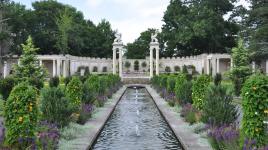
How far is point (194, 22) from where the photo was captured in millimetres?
55938

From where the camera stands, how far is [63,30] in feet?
204

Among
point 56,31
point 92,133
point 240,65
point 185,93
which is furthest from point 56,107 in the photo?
point 56,31

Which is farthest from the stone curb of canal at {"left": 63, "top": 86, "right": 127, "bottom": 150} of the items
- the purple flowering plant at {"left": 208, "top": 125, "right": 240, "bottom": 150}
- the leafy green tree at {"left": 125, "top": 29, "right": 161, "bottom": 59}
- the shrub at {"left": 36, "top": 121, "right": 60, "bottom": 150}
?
the leafy green tree at {"left": 125, "top": 29, "right": 161, "bottom": 59}

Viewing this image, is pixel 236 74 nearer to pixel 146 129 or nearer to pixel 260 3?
pixel 260 3

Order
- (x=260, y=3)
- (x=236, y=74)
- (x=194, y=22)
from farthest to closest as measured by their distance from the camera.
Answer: (x=194, y=22)
(x=260, y=3)
(x=236, y=74)

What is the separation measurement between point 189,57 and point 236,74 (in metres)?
31.8

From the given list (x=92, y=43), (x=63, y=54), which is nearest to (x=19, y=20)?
(x=63, y=54)

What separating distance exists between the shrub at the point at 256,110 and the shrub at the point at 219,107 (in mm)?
3231

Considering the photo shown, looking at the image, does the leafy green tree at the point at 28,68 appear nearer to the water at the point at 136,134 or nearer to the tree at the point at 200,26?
the water at the point at 136,134

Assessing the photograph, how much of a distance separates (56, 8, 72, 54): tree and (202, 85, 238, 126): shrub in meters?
51.5

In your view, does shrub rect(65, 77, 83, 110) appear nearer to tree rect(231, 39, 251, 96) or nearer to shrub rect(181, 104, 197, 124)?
shrub rect(181, 104, 197, 124)

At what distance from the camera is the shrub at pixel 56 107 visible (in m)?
12.9

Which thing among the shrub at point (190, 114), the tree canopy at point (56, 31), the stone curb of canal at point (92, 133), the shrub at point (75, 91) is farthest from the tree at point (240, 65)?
the tree canopy at point (56, 31)

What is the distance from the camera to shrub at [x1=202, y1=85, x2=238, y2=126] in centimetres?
1196
